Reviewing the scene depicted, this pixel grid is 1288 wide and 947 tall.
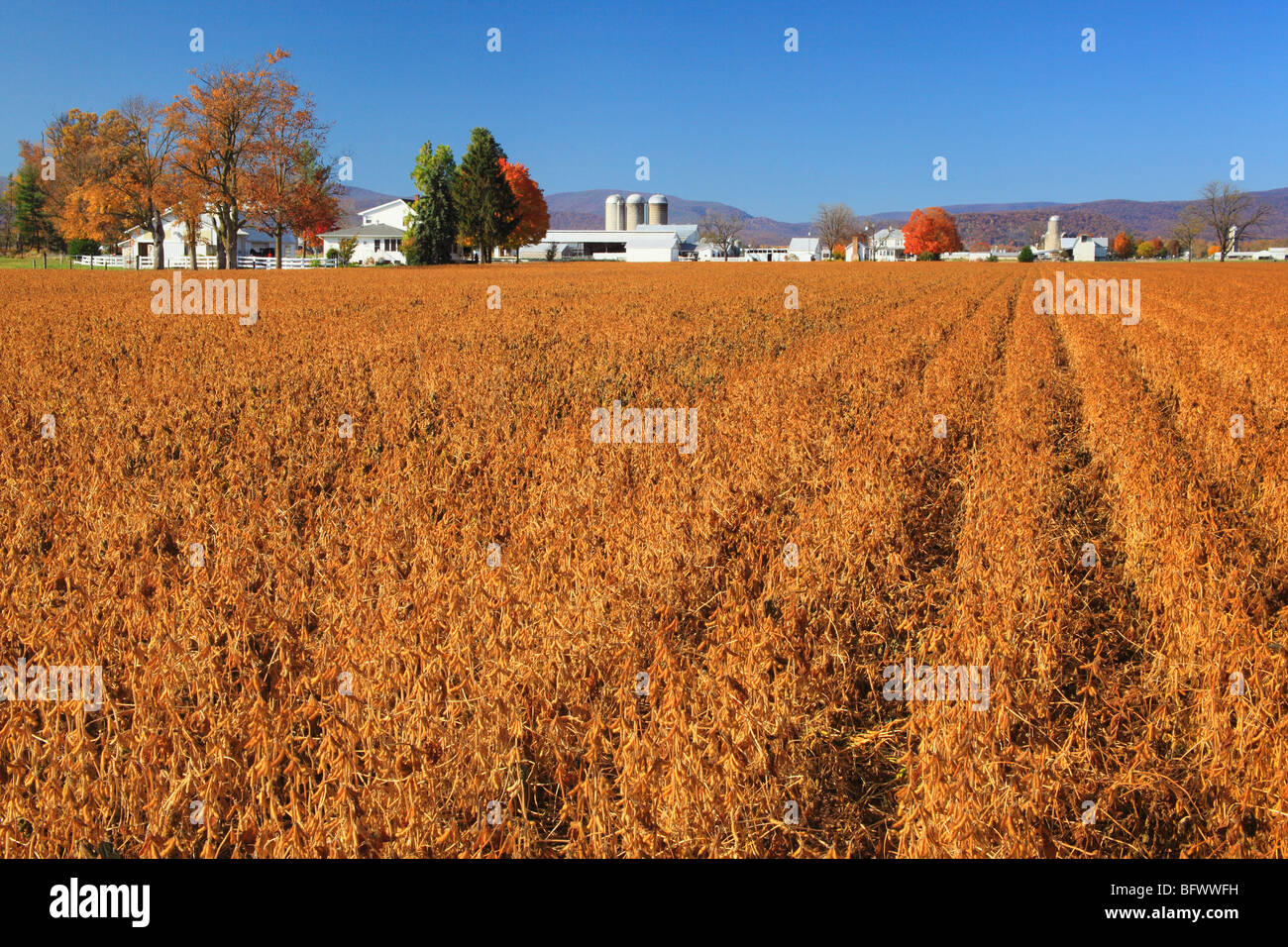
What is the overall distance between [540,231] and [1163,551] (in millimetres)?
90099

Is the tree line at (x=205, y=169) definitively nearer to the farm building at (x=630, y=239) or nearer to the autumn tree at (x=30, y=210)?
the autumn tree at (x=30, y=210)

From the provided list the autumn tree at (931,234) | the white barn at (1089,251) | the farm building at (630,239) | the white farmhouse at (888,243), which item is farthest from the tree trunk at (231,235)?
the white farmhouse at (888,243)

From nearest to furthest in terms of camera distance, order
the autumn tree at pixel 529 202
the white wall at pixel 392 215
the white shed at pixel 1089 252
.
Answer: the autumn tree at pixel 529 202 < the white wall at pixel 392 215 < the white shed at pixel 1089 252

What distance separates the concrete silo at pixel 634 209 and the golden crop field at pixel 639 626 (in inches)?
5798

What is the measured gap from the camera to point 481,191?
72.6 m

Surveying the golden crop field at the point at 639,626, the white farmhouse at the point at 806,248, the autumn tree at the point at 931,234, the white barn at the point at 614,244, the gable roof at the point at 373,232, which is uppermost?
the autumn tree at the point at 931,234

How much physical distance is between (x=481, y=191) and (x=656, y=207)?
82929 millimetres

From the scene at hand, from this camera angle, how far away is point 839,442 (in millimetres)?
6910

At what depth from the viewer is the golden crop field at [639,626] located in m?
2.53

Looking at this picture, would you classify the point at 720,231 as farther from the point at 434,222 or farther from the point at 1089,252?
the point at 434,222

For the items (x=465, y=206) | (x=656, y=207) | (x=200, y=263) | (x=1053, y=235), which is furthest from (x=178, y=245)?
(x=1053, y=235)
